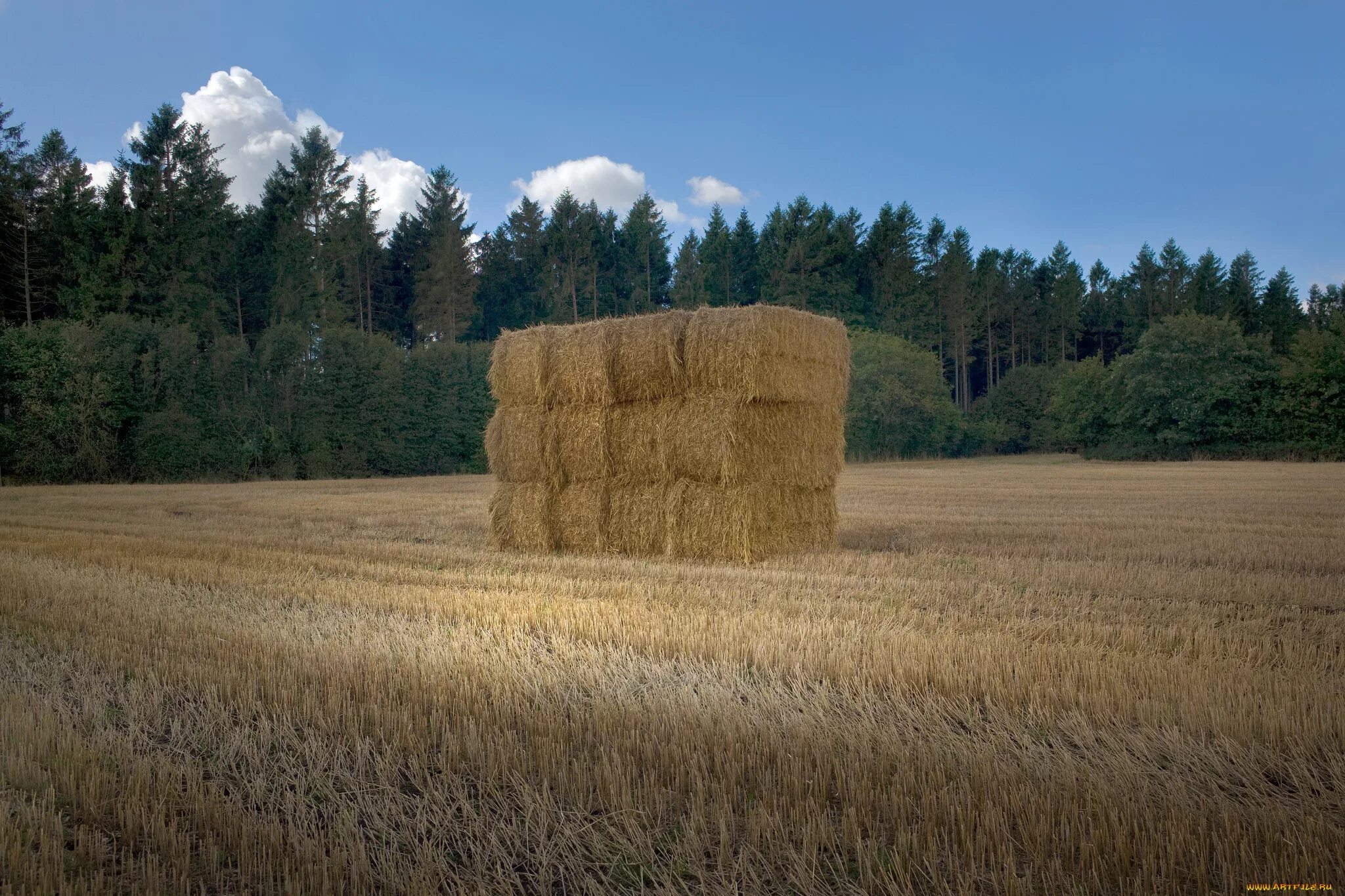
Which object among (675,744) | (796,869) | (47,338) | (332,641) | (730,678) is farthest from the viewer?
(47,338)

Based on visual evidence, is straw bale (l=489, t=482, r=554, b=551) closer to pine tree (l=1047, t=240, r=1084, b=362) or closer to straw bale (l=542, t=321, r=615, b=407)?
straw bale (l=542, t=321, r=615, b=407)

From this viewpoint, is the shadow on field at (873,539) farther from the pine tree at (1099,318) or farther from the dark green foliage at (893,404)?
the pine tree at (1099,318)

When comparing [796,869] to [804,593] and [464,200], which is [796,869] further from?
[464,200]

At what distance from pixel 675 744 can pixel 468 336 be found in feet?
166

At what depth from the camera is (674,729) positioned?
12.2 feet

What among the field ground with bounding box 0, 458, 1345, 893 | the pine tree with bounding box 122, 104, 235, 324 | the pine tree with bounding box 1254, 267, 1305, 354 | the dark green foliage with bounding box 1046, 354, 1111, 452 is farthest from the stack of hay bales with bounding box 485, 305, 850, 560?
the pine tree with bounding box 1254, 267, 1305, 354

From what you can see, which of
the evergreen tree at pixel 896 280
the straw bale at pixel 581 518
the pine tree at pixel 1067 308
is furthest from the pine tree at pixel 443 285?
the pine tree at pixel 1067 308

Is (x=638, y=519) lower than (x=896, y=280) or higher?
lower

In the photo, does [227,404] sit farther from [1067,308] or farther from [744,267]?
[1067,308]

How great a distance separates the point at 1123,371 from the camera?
152ft

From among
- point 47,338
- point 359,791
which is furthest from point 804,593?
point 47,338

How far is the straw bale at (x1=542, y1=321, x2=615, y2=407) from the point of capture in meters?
10.2

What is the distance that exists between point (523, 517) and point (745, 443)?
10.1 ft

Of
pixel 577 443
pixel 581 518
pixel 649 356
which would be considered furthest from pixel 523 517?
pixel 649 356
